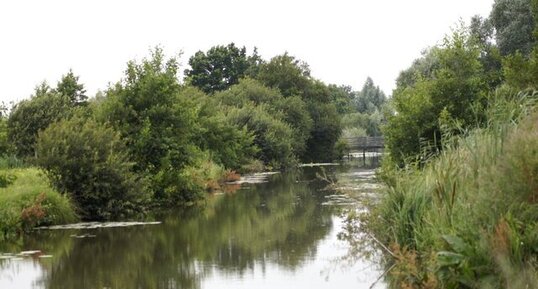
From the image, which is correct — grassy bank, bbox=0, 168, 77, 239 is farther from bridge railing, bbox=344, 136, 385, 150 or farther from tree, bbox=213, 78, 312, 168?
bridge railing, bbox=344, 136, 385, 150

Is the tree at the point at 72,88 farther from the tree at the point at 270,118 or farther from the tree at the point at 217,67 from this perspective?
the tree at the point at 217,67

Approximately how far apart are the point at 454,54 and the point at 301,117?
47.2m

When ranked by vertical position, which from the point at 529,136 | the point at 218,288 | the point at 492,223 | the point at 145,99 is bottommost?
the point at 218,288

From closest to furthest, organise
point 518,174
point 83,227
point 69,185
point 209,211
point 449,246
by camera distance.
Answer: point 518,174, point 449,246, point 83,227, point 69,185, point 209,211

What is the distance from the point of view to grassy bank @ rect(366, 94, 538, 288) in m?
10.1

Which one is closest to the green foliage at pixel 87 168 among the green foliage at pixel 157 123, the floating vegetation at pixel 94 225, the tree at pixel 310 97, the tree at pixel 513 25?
the floating vegetation at pixel 94 225

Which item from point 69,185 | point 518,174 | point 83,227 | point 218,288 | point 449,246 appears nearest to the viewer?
point 518,174

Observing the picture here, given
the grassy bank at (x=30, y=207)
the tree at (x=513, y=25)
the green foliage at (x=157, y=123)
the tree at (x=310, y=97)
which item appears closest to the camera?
the grassy bank at (x=30, y=207)

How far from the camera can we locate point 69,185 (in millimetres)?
26266

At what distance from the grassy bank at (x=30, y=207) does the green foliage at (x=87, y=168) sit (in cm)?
66

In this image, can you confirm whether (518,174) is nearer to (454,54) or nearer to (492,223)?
(492,223)

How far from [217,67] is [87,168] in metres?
73.0

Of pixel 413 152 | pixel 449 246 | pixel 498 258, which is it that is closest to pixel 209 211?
pixel 413 152

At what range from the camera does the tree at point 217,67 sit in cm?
9700
